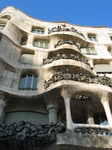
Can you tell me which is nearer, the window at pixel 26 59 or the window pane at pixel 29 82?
the window pane at pixel 29 82

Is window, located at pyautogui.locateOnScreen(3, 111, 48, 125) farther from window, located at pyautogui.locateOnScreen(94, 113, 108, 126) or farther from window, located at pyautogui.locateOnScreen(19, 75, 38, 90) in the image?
window, located at pyautogui.locateOnScreen(94, 113, 108, 126)

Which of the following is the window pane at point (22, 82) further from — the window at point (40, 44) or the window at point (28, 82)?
the window at point (40, 44)

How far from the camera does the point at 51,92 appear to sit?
1063 cm

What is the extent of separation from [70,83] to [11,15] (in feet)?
44.5

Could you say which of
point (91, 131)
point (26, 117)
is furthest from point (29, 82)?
point (91, 131)

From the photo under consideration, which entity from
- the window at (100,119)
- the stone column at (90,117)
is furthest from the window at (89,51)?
the stone column at (90,117)

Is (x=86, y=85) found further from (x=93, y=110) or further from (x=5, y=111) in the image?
(x=5, y=111)

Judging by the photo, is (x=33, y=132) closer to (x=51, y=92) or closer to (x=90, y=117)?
(x=51, y=92)

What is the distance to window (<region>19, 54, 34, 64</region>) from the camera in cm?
1447

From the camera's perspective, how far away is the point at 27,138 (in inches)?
300

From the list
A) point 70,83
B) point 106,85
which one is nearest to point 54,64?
point 70,83

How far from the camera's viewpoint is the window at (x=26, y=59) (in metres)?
14.5

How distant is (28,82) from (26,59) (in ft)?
10.1

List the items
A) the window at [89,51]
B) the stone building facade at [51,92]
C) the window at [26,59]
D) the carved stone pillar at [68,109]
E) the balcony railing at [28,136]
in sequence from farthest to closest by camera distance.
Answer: the window at [89,51], the window at [26,59], the carved stone pillar at [68,109], the stone building facade at [51,92], the balcony railing at [28,136]
